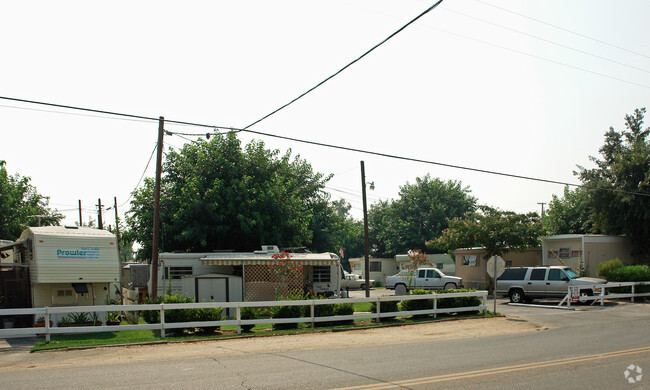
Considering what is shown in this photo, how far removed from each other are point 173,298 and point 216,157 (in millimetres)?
16185

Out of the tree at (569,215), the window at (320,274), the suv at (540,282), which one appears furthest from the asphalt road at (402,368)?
the tree at (569,215)

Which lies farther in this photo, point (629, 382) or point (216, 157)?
point (216, 157)

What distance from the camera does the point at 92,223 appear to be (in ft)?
258

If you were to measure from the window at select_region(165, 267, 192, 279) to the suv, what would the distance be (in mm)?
14889

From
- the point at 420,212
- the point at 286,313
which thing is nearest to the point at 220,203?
the point at 286,313

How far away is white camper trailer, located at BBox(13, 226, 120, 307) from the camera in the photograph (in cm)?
1653

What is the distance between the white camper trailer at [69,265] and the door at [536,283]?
1838 centimetres

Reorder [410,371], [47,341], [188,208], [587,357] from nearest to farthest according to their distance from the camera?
[410,371], [587,357], [47,341], [188,208]

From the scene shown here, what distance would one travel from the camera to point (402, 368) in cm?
952

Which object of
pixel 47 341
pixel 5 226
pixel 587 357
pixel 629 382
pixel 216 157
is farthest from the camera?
pixel 5 226

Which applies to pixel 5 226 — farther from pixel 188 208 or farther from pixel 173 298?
pixel 173 298

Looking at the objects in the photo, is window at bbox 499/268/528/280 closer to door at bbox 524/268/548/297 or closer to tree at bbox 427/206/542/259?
door at bbox 524/268/548/297

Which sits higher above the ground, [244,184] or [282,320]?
[244,184]

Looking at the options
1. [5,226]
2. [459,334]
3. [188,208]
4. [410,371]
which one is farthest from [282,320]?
[5,226]
